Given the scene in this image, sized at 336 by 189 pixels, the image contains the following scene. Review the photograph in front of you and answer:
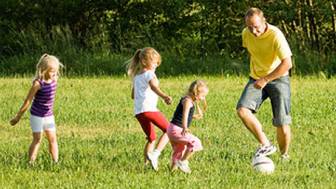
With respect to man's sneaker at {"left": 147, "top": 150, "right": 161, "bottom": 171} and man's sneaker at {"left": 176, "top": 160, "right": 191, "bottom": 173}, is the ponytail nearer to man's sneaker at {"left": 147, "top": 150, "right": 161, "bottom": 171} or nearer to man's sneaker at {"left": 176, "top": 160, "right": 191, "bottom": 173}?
man's sneaker at {"left": 147, "top": 150, "right": 161, "bottom": 171}

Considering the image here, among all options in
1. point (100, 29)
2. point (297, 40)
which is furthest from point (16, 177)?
point (100, 29)

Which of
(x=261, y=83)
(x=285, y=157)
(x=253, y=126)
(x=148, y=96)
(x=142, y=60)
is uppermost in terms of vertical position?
(x=142, y=60)

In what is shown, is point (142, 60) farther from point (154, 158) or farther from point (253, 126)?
point (253, 126)

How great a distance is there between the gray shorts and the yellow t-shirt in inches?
5.6

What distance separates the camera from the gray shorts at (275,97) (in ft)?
32.9

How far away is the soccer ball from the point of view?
9.08 m

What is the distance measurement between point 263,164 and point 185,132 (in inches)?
32.1

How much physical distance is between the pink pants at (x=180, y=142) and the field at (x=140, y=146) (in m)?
0.21

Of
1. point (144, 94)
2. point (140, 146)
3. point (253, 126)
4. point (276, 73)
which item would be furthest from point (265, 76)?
point (140, 146)

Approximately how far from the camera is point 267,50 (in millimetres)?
10047

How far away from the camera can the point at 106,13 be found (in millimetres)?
27047

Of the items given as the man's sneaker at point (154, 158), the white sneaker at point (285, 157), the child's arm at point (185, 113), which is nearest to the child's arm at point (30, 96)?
the man's sneaker at point (154, 158)

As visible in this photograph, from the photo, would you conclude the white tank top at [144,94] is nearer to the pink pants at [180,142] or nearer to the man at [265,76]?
the pink pants at [180,142]

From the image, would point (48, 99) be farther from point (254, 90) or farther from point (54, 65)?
point (254, 90)
